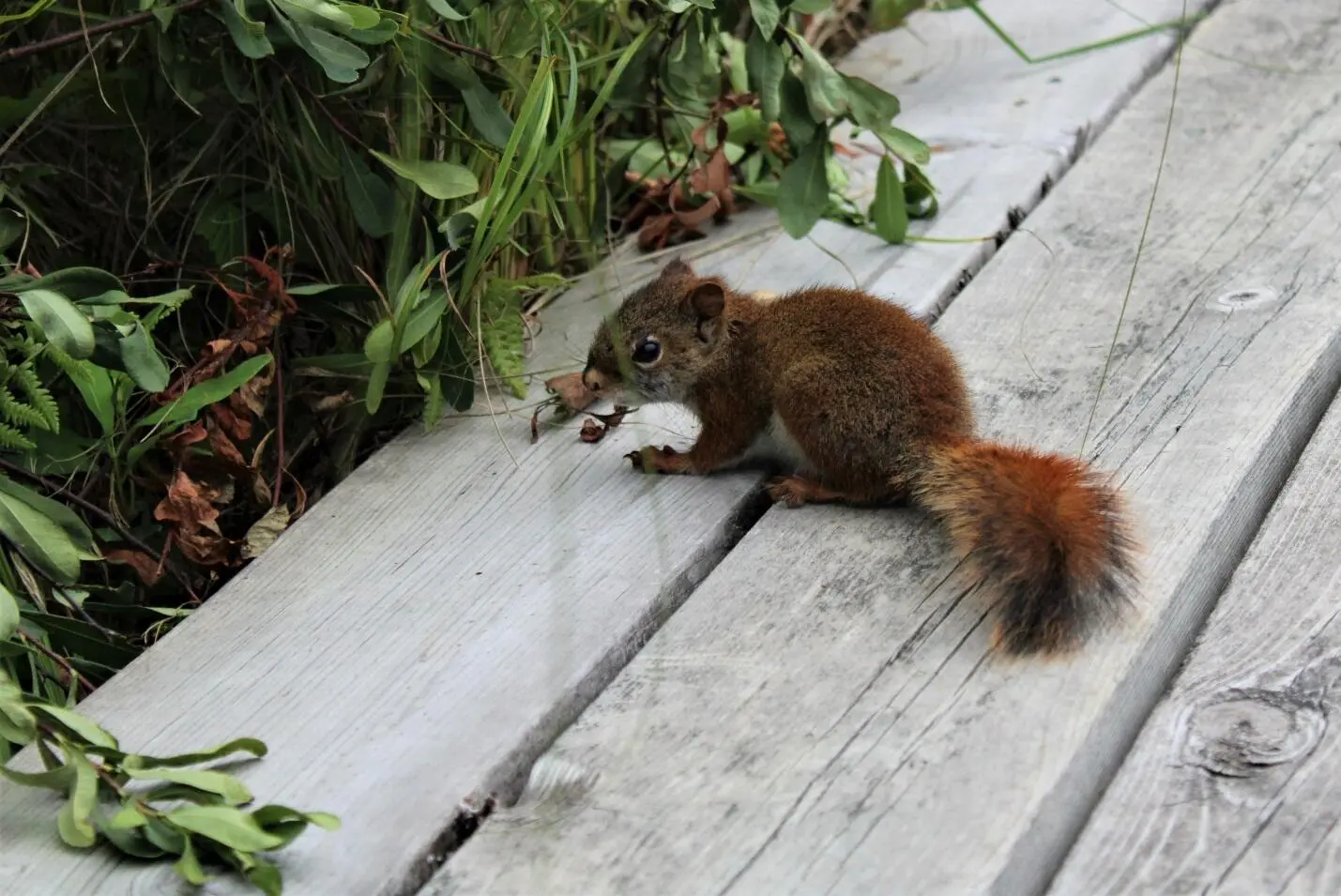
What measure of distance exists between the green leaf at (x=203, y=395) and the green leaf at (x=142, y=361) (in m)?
0.21

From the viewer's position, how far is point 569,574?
6.76ft

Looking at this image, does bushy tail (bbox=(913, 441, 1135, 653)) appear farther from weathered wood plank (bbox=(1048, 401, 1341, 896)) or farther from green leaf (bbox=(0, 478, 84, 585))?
green leaf (bbox=(0, 478, 84, 585))

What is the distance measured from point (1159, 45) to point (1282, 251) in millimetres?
1032

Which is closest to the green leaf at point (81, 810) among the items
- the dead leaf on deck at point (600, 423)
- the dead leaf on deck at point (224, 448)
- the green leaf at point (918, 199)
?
the dead leaf on deck at point (224, 448)

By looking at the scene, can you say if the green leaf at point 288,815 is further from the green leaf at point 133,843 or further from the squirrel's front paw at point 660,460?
the squirrel's front paw at point 660,460

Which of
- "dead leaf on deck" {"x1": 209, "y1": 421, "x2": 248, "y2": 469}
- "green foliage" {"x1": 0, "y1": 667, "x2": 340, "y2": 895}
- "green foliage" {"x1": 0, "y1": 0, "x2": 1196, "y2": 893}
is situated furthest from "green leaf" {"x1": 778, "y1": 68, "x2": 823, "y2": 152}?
"green foliage" {"x1": 0, "y1": 667, "x2": 340, "y2": 895}

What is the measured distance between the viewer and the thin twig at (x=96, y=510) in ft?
7.19

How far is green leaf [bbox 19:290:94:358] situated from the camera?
1.92 m

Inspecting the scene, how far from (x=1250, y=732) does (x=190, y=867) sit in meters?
0.99

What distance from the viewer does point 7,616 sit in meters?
1.81

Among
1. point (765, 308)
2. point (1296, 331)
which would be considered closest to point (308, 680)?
point (765, 308)

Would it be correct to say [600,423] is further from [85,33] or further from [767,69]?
[85,33]

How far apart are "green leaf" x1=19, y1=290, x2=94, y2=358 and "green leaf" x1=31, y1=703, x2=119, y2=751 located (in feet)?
1.45

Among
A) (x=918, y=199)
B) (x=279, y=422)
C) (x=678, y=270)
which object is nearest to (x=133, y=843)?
(x=279, y=422)
